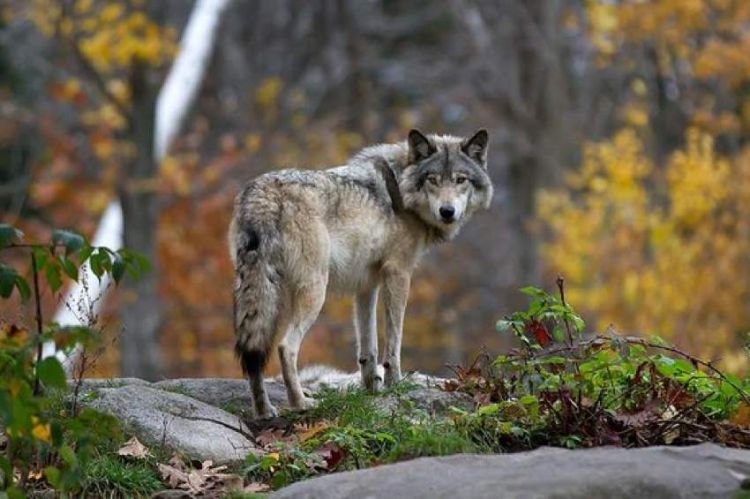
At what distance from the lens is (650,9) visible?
78.0ft

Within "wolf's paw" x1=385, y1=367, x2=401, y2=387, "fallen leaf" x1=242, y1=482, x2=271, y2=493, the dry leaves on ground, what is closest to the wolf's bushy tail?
"wolf's paw" x1=385, y1=367, x2=401, y2=387

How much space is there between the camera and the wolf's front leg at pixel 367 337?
9.28m

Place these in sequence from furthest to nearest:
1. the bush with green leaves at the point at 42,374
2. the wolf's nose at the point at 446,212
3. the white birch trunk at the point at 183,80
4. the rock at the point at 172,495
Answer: the white birch trunk at the point at 183,80, the wolf's nose at the point at 446,212, the rock at the point at 172,495, the bush with green leaves at the point at 42,374

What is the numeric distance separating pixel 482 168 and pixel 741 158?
12.8m

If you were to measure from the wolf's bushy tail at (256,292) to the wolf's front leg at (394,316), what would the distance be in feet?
3.61

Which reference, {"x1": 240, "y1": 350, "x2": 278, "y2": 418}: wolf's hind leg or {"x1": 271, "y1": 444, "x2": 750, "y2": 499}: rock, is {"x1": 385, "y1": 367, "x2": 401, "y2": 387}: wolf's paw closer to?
{"x1": 240, "y1": 350, "x2": 278, "y2": 418}: wolf's hind leg

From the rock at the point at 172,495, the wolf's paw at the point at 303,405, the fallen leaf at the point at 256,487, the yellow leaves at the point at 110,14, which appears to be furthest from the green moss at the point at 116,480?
the yellow leaves at the point at 110,14

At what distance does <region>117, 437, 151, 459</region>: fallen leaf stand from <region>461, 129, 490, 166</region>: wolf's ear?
3717 mm

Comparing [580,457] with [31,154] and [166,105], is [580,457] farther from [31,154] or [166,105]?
[31,154]

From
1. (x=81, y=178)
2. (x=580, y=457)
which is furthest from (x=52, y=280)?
(x=81, y=178)

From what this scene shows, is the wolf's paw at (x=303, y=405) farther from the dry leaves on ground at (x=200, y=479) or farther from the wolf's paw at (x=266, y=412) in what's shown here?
the dry leaves on ground at (x=200, y=479)

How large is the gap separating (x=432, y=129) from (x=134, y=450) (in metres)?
25.6

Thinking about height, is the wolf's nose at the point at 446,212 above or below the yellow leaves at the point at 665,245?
below

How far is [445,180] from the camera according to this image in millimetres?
9805
